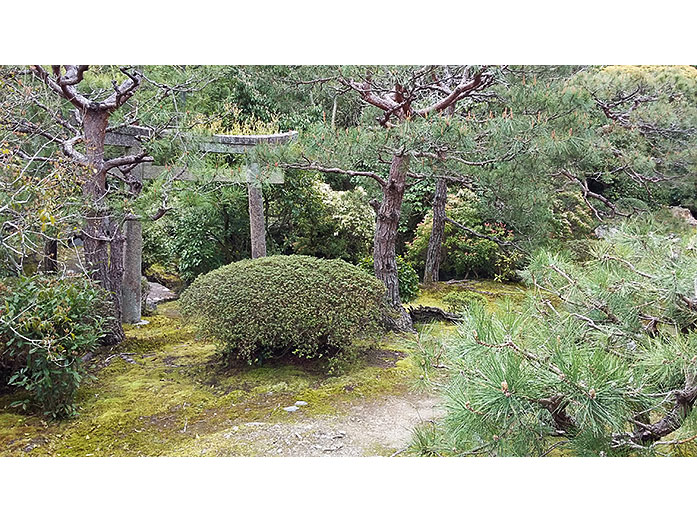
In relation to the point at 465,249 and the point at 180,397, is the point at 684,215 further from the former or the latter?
the point at 180,397

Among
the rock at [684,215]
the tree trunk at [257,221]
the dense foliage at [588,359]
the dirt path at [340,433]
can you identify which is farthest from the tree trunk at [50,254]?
the rock at [684,215]

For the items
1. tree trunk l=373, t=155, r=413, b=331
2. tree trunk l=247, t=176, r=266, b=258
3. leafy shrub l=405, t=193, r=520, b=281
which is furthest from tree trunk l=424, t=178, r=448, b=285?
tree trunk l=247, t=176, r=266, b=258

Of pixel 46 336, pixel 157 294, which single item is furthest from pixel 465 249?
pixel 46 336

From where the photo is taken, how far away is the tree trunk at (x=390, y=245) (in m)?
3.87

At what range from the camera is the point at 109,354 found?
137 inches

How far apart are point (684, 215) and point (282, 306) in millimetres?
2853

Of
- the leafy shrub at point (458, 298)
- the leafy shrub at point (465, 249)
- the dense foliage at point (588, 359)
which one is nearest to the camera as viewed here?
the dense foliage at point (588, 359)

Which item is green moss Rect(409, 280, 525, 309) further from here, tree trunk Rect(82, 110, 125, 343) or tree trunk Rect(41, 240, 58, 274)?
tree trunk Rect(41, 240, 58, 274)

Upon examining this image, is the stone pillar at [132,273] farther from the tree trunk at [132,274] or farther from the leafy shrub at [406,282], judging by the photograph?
the leafy shrub at [406,282]

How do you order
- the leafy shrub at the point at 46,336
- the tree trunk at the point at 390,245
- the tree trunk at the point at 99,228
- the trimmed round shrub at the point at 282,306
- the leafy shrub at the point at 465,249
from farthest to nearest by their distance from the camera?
the leafy shrub at the point at 465,249, the tree trunk at the point at 390,245, the tree trunk at the point at 99,228, the trimmed round shrub at the point at 282,306, the leafy shrub at the point at 46,336
